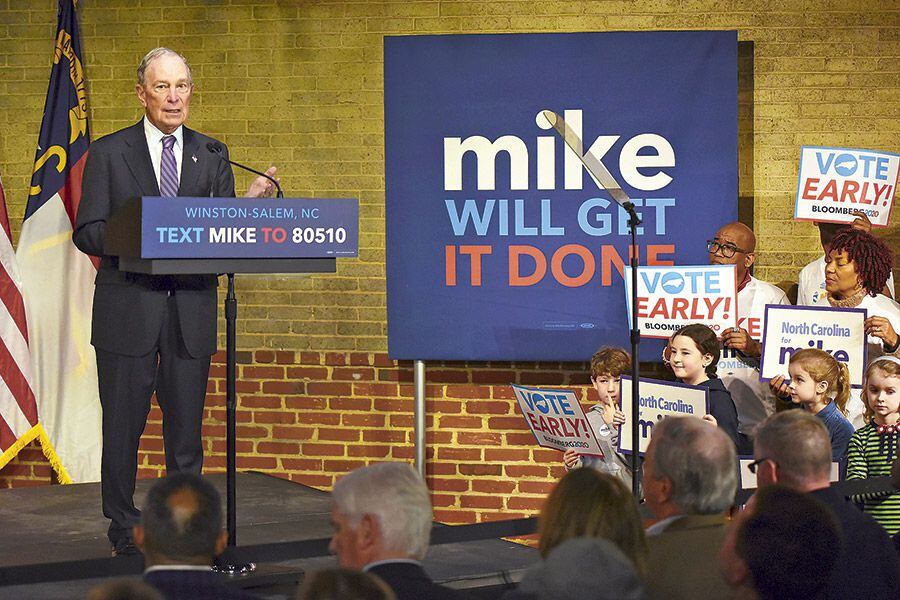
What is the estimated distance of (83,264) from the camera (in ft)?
21.7

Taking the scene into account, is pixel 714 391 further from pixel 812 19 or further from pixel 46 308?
pixel 46 308

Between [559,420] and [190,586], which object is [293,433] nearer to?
[559,420]

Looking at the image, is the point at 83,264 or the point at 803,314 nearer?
the point at 803,314

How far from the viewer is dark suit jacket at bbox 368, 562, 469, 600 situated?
2.38 metres

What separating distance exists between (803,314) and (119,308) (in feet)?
8.47

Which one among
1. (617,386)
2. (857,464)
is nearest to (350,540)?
(857,464)

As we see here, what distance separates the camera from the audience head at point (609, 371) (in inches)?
208

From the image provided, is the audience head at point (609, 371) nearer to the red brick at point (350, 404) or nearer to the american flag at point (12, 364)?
the red brick at point (350, 404)

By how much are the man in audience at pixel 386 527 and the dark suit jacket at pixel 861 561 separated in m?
0.85

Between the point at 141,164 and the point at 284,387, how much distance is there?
2756mm

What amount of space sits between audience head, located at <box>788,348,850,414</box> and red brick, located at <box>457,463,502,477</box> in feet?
6.74

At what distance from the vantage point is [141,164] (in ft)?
13.5

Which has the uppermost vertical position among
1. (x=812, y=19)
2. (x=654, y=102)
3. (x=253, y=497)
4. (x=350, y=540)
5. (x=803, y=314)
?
(x=812, y=19)

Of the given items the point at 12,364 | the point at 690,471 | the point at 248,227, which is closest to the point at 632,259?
the point at 248,227
